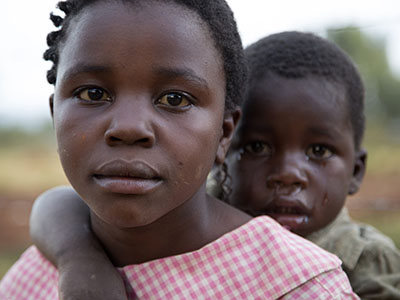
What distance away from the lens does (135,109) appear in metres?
1.42

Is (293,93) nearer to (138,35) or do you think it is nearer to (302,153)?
(302,153)

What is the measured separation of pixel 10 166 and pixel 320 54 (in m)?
13.6

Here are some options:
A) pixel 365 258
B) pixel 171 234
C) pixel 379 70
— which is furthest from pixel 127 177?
pixel 379 70

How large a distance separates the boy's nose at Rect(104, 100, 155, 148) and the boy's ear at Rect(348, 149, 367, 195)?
4.24 feet

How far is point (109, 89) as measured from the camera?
57.9 inches

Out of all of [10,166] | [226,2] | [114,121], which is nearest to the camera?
[114,121]

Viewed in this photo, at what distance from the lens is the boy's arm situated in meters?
1.56

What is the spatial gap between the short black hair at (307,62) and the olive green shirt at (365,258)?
40 centimetres

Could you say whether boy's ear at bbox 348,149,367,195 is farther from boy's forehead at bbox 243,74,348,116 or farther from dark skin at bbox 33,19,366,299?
boy's forehead at bbox 243,74,348,116

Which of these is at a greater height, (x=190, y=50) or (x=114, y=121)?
(x=190, y=50)

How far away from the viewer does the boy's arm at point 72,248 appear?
61.3 inches

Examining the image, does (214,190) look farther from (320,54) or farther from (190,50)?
(190,50)

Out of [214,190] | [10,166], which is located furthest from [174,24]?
[10,166]

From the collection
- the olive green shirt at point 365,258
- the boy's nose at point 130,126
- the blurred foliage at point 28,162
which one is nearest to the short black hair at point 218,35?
the boy's nose at point 130,126
